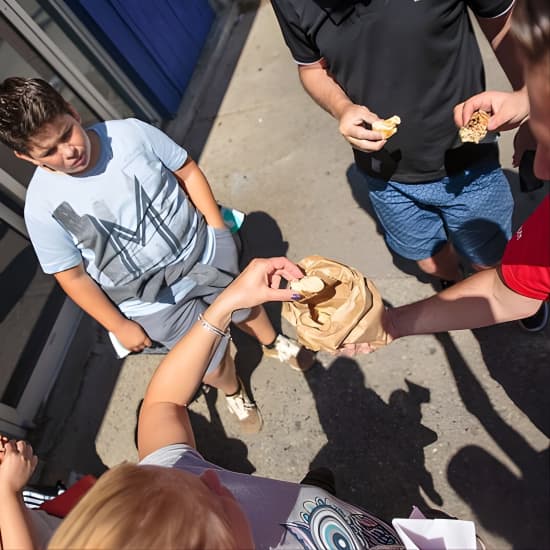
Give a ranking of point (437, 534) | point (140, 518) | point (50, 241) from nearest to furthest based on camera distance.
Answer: point (140, 518)
point (437, 534)
point (50, 241)

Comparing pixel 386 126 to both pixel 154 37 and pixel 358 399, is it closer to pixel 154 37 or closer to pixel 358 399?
pixel 358 399

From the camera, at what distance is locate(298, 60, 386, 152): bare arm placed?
1.82 metres

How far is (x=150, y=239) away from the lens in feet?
7.44

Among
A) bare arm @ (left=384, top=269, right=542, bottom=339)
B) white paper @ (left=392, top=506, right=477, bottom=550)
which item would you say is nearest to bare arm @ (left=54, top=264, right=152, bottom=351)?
bare arm @ (left=384, top=269, right=542, bottom=339)

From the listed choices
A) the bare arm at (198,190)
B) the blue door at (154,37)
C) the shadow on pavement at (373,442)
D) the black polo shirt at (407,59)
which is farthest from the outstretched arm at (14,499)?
the blue door at (154,37)

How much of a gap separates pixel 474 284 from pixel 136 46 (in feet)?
12.0

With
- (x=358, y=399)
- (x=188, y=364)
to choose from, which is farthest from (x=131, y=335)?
(x=358, y=399)

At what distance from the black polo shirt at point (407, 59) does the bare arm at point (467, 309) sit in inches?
22.4

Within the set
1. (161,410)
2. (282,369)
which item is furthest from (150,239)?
(282,369)

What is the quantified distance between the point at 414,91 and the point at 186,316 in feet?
4.63

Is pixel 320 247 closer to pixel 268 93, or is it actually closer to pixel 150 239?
pixel 150 239

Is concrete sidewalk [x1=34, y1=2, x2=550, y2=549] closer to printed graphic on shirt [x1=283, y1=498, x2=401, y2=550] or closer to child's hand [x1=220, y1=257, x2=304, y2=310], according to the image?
printed graphic on shirt [x1=283, y1=498, x2=401, y2=550]

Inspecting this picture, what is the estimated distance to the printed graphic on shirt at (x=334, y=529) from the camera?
1.27 metres

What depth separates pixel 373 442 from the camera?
8.76 ft
